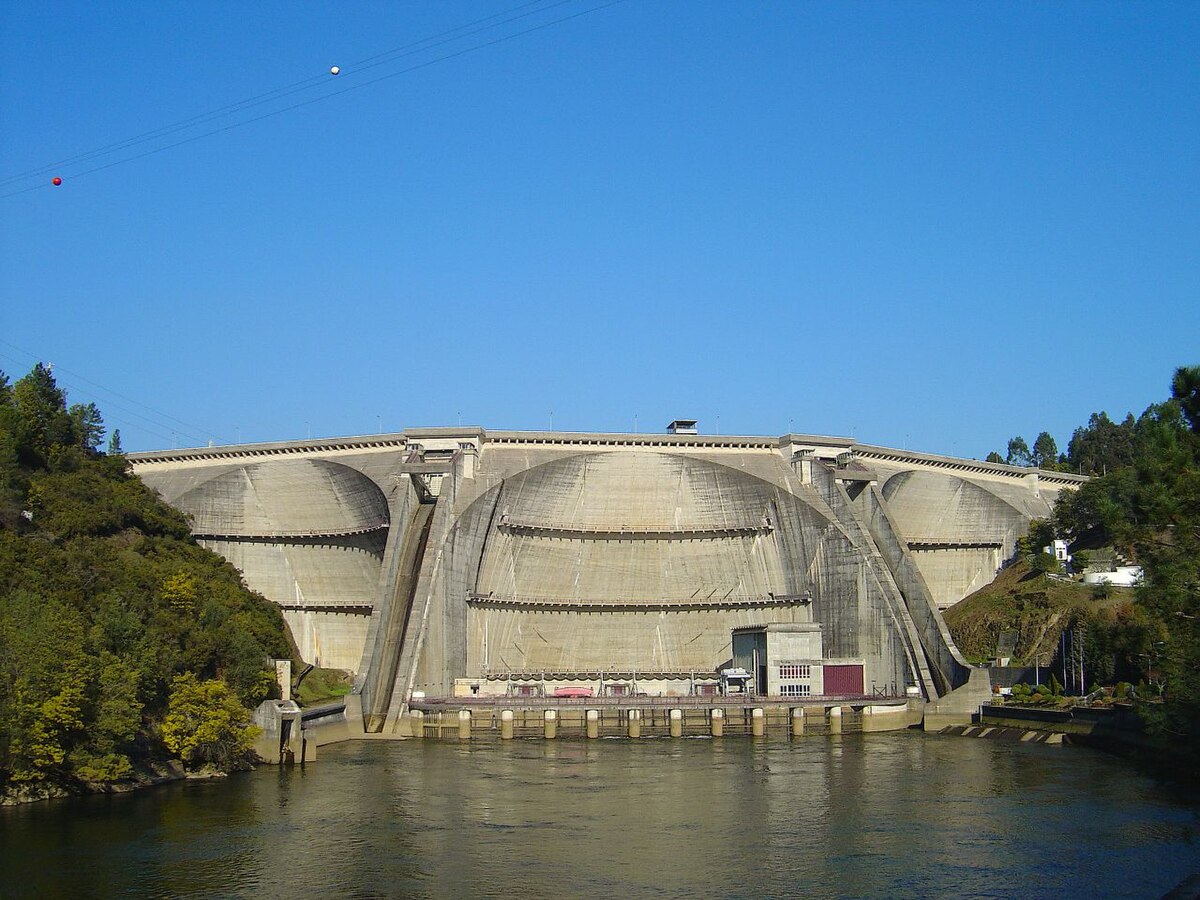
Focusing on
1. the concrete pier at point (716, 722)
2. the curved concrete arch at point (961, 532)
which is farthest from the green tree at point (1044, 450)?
the concrete pier at point (716, 722)

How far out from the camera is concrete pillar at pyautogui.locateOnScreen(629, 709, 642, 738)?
62.1 meters

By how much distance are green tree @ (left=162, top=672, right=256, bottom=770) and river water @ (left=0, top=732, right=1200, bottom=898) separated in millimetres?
1704

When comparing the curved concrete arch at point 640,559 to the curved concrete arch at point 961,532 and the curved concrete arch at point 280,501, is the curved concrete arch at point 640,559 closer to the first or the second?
the curved concrete arch at point 280,501

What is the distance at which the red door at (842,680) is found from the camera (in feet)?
221

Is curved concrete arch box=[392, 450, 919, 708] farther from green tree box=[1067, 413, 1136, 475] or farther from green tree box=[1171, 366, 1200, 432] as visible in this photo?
green tree box=[1067, 413, 1136, 475]

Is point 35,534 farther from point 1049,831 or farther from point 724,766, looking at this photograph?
point 1049,831

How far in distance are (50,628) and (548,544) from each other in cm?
4223

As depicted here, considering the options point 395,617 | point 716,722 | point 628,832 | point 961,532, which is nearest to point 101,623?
point 628,832

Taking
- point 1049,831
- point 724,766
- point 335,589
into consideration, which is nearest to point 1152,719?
point 1049,831

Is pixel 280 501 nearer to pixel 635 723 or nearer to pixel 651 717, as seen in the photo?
pixel 651 717

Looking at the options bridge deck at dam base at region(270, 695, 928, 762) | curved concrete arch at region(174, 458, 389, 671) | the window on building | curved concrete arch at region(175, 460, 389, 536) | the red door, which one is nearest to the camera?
bridge deck at dam base at region(270, 695, 928, 762)

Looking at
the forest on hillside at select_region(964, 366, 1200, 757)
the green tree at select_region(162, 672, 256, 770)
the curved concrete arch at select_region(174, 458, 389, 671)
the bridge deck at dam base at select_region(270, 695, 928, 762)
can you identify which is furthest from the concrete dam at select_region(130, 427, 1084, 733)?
the green tree at select_region(162, 672, 256, 770)

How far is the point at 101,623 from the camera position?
42469 mm

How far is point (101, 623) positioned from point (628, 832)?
2045cm
